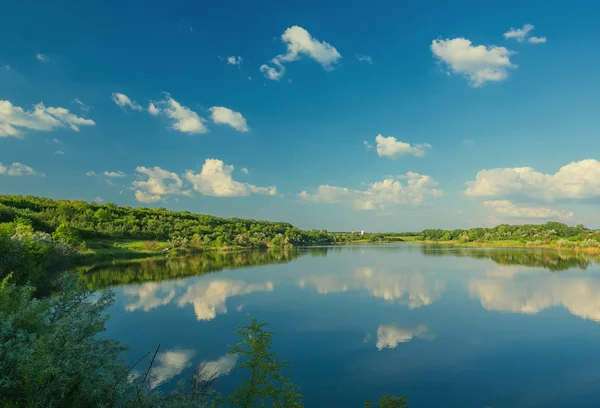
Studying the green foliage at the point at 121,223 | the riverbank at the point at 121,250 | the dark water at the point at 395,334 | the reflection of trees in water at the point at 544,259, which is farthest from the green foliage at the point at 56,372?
the green foliage at the point at 121,223

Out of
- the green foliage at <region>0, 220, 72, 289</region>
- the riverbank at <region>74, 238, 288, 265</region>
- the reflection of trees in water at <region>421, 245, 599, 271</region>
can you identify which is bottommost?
the riverbank at <region>74, 238, 288, 265</region>

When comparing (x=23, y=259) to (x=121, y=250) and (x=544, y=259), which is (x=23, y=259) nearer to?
(x=121, y=250)

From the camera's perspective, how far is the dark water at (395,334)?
1648 cm

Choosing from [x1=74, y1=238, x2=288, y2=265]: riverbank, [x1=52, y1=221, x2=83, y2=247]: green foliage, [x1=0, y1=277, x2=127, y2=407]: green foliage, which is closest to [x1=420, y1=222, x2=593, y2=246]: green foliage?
[x1=74, y1=238, x2=288, y2=265]: riverbank

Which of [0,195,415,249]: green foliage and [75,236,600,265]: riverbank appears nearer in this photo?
[75,236,600,265]: riverbank

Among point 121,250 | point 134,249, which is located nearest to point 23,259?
point 121,250

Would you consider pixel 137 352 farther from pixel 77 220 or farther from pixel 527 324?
pixel 77 220

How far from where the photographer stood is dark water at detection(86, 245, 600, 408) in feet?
54.1

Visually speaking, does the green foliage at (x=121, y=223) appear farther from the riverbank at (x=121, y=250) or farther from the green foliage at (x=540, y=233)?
the green foliage at (x=540, y=233)

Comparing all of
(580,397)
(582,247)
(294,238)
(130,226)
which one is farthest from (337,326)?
(294,238)

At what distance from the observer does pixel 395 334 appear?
81.3 feet

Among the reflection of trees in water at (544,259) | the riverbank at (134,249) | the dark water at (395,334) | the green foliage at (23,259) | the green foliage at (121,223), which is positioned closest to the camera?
the dark water at (395,334)

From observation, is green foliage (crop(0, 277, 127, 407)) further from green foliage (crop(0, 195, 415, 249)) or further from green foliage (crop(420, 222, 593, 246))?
green foliage (crop(420, 222, 593, 246))

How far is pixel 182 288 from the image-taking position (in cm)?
4409
